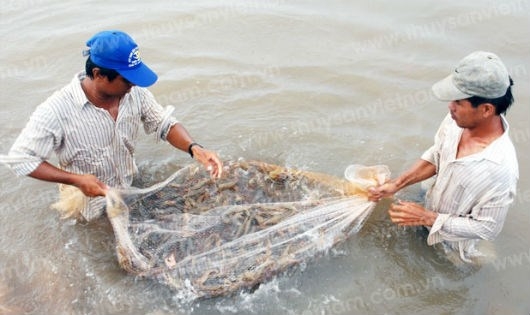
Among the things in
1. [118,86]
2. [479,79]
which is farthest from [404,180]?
[118,86]

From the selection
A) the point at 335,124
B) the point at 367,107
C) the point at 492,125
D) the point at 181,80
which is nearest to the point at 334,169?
the point at 335,124

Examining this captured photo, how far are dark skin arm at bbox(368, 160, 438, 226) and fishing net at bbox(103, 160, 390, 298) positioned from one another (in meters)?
0.12

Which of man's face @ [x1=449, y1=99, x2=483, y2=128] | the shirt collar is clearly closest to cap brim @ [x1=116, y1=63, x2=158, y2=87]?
the shirt collar

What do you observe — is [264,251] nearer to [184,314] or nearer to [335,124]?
[184,314]

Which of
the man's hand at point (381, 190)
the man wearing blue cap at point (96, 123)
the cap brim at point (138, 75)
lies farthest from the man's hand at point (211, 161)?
the man's hand at point (381, 190)

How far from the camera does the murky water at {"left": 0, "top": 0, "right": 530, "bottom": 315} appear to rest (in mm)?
4219

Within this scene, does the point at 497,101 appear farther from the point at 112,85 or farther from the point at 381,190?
the point at 112,85

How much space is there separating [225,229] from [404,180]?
1.68 m

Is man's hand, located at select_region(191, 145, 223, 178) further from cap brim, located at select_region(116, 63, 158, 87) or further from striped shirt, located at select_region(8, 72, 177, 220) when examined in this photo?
cap brim, located at select_region(116, 63, 158, 87)

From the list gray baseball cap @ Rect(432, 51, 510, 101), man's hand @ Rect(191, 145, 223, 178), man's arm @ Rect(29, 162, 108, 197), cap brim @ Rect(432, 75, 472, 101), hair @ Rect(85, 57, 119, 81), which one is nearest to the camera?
gray baseball cap @ Rect(432, 51, 510, 101)

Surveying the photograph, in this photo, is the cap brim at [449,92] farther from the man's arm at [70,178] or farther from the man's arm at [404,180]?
the man's arm at [70,178]

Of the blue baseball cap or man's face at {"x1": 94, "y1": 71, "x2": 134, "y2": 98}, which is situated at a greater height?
the blue baseball cap

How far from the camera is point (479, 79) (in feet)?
10.2

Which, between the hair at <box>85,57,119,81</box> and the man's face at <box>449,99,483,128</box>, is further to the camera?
the hair at <box>85,57,119,81</box>
